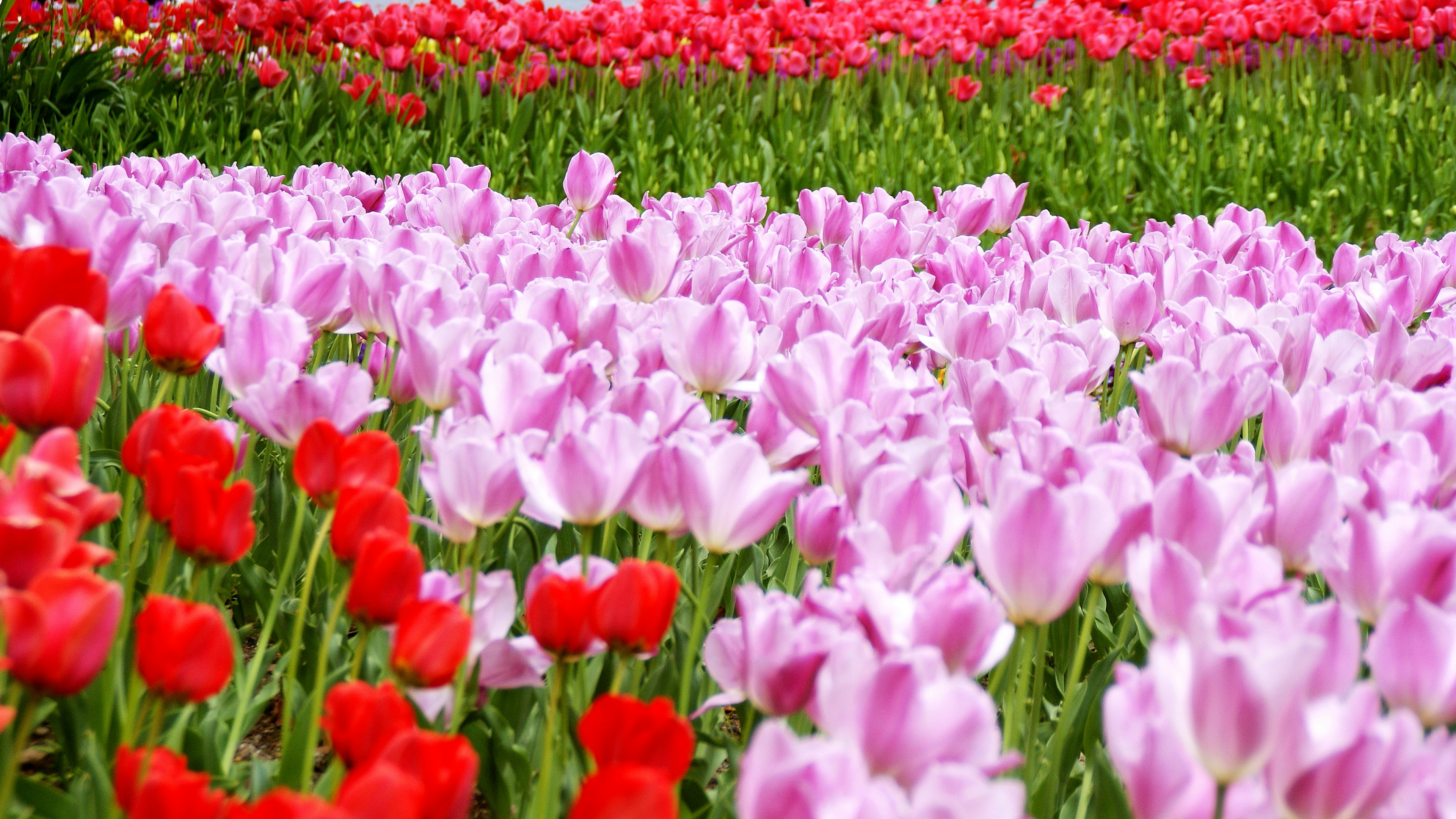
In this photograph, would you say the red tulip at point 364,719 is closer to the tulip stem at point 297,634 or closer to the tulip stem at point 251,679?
the tulip stem at point 297,634

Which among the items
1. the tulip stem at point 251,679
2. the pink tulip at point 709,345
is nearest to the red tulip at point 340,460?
the tulip stem at point 251,679

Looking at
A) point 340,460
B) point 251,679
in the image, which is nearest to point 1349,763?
point 340,460

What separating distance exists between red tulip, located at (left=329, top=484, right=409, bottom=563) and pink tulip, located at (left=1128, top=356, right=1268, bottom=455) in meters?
0.92

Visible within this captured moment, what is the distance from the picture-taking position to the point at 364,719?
88 cm

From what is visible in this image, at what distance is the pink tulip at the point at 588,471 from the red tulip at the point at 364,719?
348 mm

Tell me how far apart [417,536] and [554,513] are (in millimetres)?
683

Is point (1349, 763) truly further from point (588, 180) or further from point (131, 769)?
point (588, 180)

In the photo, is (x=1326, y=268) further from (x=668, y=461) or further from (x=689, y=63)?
(x=668, y=461)

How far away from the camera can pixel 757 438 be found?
1.58 meters

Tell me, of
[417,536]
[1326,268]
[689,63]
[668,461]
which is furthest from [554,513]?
[689,63]

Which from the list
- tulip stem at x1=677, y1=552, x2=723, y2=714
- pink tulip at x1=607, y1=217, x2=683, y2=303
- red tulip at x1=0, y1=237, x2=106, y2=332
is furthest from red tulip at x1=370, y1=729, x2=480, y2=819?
pink tulip at x1=607, y1=217, x2=683, y2=303

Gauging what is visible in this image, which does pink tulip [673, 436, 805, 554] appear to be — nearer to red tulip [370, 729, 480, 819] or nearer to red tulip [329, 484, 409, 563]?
red tulip [329, 484, 409, 563]

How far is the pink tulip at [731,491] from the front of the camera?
4.00 feet

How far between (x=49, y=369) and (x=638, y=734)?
67cm
